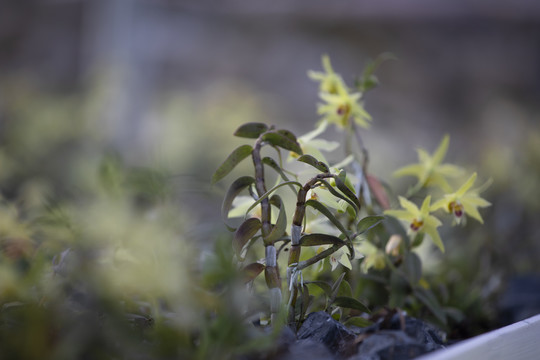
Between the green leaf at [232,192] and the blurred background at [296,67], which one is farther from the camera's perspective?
the blurred background at [296,67]

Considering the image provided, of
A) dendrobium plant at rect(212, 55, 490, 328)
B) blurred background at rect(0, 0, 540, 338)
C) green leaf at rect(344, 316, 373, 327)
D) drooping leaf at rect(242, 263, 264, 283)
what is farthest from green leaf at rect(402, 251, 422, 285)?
blurred background at rect(0, 0, 540, 338)

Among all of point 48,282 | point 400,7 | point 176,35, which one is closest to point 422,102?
point 400,7

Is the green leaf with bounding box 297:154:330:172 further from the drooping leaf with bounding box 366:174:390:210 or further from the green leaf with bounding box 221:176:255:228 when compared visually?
the drooping leaf with bounding box 366:174:390:210

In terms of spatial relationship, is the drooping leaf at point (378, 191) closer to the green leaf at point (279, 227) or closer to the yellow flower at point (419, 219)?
the yellow flower at point (419, 219)

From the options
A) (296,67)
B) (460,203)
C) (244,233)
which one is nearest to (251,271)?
(244,233)

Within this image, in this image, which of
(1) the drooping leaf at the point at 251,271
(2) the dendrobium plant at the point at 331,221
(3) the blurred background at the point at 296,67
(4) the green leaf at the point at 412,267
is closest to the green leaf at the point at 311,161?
(2) the dendrobium plant at the point at 331,221

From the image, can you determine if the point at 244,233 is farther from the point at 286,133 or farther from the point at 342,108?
the point at 342,108

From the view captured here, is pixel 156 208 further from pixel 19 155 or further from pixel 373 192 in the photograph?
pixel 19 155
